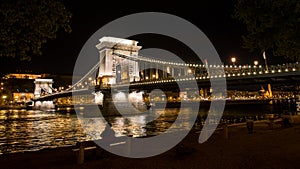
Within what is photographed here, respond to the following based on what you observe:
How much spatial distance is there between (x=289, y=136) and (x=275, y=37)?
15.8 ft

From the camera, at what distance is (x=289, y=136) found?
1190 cm

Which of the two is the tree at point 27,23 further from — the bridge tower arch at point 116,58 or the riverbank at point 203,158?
the bridge tower arch at point 116,58

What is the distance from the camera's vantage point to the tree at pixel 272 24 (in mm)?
8812

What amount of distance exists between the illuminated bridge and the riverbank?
85.3ft

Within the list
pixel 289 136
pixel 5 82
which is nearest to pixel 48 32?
pixel 289 136

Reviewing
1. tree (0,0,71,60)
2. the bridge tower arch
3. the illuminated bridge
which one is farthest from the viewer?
the bridge tower arch

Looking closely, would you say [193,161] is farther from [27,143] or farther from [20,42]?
[27,143]

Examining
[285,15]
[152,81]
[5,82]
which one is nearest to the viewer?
[285,15]

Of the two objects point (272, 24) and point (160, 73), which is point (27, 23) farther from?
point (160, 73)

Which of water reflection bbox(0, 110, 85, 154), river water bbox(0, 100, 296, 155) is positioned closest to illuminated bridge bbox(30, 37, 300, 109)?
river water bbox(0, 100, 296, 155)

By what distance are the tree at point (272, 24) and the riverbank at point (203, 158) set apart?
3.72 meters

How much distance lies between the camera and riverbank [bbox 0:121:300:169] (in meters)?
7.89

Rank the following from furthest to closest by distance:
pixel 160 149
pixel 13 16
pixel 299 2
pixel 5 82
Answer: pixel 5 82, pixel 160 149, pixel 299 2, pixel 13 16

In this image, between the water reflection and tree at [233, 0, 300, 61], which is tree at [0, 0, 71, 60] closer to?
tree at [233, 0, 300, 61]
